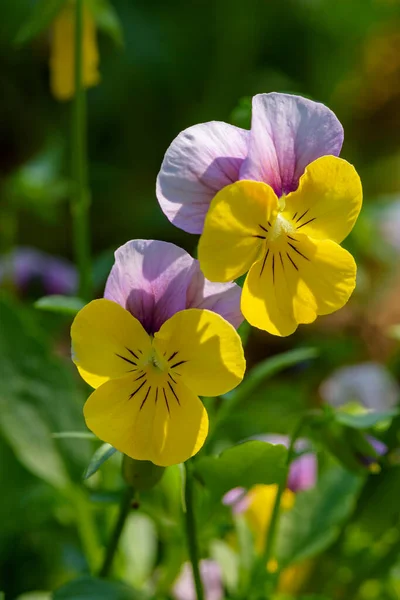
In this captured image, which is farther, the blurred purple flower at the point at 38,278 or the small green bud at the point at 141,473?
the blurred purple flower at the point at 38,278

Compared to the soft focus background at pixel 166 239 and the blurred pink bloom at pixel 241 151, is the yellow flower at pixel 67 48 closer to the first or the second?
the soft focus background at pixel 166 239

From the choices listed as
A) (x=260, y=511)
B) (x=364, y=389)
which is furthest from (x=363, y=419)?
(x=364, y=389)

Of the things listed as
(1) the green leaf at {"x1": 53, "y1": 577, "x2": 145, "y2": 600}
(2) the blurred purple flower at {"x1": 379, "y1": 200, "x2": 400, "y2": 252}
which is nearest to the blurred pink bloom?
A: (1) the green leaf at {"x1": 53, "y1": 577, "x2": 145, "y2": 600}

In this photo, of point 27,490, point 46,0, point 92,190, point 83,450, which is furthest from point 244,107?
point 92,190

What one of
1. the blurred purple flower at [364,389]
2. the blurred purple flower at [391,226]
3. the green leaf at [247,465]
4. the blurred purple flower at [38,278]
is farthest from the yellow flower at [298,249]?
the blurred purple flower at [391,226]

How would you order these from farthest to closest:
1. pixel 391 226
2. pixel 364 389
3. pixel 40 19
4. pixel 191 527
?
1. pixel 391 226
2. pixel 364 389
3. pixel 40 19
4. pixel 191 527

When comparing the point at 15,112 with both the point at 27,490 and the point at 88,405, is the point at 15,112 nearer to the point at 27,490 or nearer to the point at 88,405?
A: the point at 27,490

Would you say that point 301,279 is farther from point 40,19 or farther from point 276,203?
point 40,19
